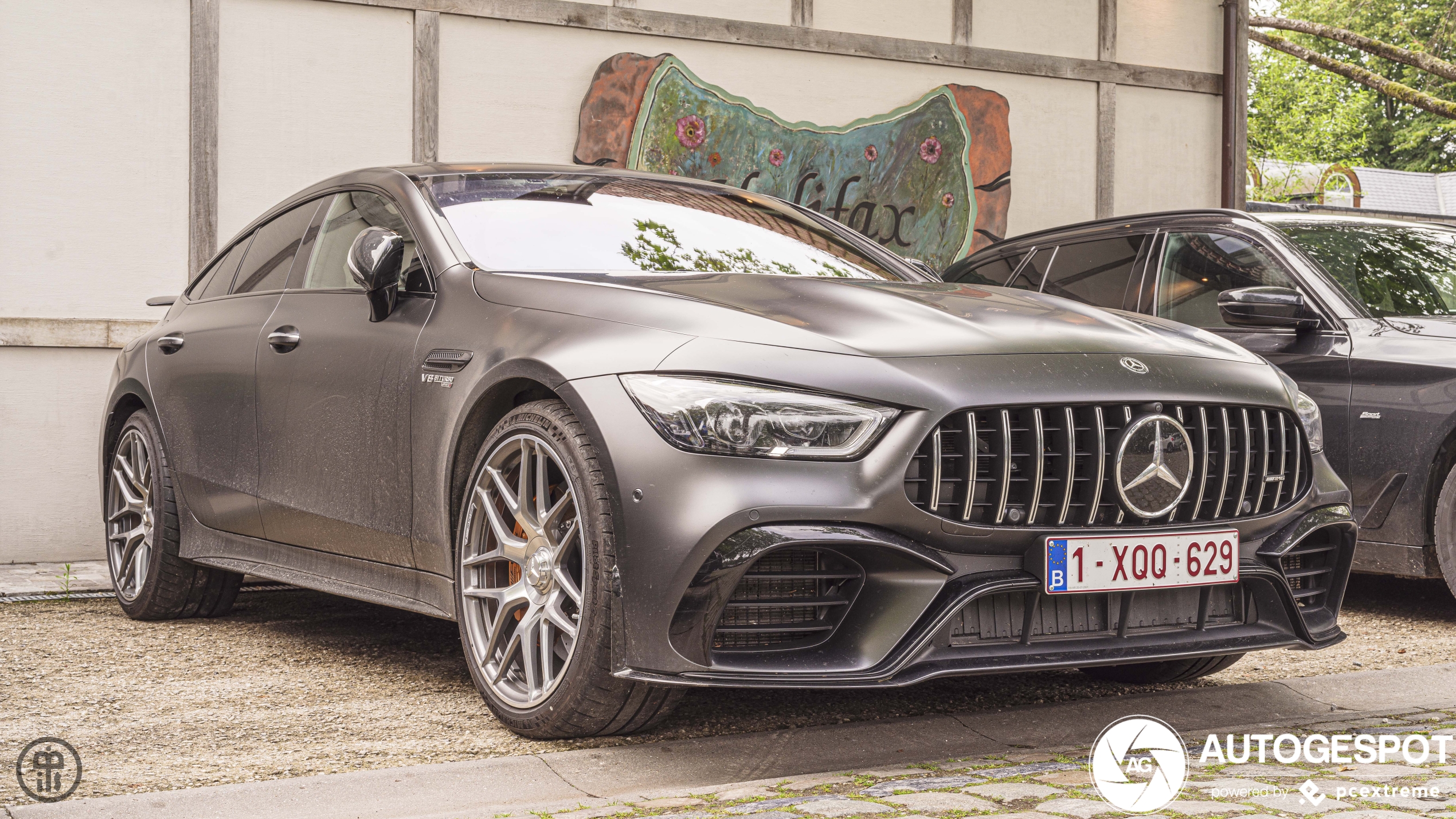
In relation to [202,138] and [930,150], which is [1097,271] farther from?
[202,138]

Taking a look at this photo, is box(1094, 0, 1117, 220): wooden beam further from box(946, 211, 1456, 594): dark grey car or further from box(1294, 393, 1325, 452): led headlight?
box(1294, 393, 1325, 452): led headlight

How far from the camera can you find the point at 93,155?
7.55 m

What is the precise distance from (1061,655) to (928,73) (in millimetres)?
7233

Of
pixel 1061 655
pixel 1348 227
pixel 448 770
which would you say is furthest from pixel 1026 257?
pixel 448 770

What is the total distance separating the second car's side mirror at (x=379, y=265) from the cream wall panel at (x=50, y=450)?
376 centimetres

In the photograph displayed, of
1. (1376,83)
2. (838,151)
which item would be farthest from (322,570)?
(1376,83)

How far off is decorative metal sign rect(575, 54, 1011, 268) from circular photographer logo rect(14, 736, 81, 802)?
5678 mm

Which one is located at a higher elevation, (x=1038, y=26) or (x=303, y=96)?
(x=1038, y=26)

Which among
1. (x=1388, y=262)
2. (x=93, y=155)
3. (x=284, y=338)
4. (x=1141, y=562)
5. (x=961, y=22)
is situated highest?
(x=961, y=22)

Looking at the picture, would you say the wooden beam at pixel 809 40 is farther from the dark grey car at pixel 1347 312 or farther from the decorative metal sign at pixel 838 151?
the dark grey car at pixel 1347 312

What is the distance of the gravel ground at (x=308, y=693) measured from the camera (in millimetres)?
3596

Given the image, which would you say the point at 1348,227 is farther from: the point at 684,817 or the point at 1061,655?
the point at 684,817

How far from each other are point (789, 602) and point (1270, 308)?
10.9 feet

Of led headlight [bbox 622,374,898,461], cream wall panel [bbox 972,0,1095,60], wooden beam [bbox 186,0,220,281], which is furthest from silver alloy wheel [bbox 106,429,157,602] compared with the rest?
cream wall panel [bbox 972,0,1095,60]
